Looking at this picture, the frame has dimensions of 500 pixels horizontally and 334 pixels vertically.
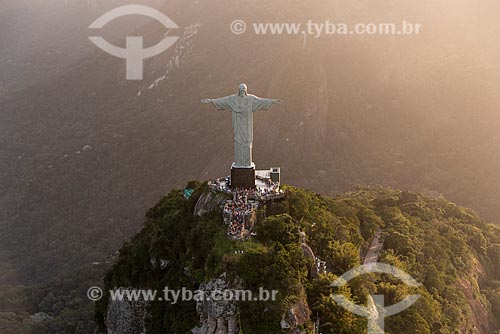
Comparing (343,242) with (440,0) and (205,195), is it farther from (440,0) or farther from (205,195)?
(440,0)

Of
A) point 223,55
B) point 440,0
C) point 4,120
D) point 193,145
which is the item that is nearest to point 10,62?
point 4,120

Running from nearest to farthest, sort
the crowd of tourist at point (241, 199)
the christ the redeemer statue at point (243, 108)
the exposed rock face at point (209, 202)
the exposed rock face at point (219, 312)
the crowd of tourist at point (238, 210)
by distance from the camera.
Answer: the exposed rock face at point (219, 312) → the crowd of tourist at point (238, 210) → the crowd of tourist at point (241, 199) → the christ the redeemer statue at point (243, 108) → the exposed rock face at point (209, 202)

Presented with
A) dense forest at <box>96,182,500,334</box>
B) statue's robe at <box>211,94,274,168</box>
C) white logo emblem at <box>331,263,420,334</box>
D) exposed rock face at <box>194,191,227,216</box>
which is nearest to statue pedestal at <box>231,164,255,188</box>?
statue's robe at <box>211,94,274,168</box>

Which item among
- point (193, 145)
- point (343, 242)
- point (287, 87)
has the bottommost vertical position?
point (343, 242)

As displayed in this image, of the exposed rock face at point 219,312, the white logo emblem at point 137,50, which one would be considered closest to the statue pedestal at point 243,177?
the exposed rock face at point 219,312

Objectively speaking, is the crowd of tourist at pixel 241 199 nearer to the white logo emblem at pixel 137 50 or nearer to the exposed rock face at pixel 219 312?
the exposed rock face at pixel 219 312

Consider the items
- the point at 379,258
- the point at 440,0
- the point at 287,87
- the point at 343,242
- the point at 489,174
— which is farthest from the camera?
the point at 440,0

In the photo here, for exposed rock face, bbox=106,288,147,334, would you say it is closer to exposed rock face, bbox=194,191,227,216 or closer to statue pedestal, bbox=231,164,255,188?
exposed rock face, bbox=194,191,227,216
